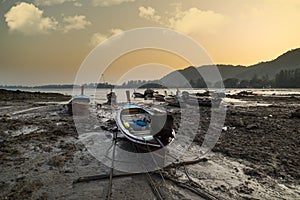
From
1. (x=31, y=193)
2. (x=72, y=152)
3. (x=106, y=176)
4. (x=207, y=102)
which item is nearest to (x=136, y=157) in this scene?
(x=106, y=176)

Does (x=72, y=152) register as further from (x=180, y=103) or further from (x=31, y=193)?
(x=180, y=103)

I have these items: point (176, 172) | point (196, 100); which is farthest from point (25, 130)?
point (196, 100)

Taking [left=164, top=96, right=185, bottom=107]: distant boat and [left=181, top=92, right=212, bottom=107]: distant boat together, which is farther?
[left=164, top=96, right=185, bottom=107]: distant boat

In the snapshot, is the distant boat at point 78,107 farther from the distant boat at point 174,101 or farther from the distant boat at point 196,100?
the distant boat at point 196,100

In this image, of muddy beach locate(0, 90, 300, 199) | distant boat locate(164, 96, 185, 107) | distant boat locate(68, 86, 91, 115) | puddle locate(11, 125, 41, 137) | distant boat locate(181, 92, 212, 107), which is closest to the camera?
muddy beach locate(0, 90, 300, 199)

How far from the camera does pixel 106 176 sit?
6.54 metres

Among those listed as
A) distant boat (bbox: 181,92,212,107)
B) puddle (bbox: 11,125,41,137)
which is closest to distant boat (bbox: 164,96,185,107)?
distant boat (bbox: 181,92,212,107)

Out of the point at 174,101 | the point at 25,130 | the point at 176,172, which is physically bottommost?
the point at 25,130

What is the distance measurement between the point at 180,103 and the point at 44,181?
26716 mm

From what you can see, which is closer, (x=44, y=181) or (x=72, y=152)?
(x=44, y=181)

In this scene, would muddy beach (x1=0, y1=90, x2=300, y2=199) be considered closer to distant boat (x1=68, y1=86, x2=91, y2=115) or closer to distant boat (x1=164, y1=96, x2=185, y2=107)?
distant boat (x1=68, y1=86, x2=91, y2=115)

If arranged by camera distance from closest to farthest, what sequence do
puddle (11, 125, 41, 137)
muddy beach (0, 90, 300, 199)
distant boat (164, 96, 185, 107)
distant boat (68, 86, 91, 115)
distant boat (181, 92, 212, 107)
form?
muddy beach (0, 90, 300, 199), puddle (11, 125, 41, 137), distant boat (68, 86, 91, 115), distant boat (181, 92, 212, 107), distant boat (164, 96, 185, 107)

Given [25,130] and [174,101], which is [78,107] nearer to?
[25,130]

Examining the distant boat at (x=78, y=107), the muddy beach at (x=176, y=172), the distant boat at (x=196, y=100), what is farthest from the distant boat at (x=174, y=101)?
the muddy beach at (x=176, y=172)
